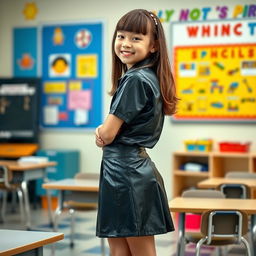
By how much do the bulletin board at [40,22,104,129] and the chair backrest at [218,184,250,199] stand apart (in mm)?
3799

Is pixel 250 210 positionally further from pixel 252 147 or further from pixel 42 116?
pixel 42 116

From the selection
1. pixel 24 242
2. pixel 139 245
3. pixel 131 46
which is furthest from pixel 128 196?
pixel 131 46

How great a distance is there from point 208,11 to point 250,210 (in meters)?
4.86

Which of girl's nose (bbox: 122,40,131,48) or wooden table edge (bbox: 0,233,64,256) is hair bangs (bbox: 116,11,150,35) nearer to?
girl's nose (bbox: 122,40,131,48)

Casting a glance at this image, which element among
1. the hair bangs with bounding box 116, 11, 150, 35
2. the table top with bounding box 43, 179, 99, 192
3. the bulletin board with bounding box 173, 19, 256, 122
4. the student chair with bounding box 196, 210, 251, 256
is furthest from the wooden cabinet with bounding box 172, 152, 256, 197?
the hair bangs with bounding box 116, 11, 150, 35

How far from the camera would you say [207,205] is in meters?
3.79

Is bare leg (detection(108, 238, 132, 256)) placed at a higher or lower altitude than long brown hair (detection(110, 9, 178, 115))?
lower

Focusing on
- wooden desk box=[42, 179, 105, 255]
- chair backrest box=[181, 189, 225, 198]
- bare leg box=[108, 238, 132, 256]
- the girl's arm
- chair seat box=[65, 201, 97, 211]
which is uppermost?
the girl's arm

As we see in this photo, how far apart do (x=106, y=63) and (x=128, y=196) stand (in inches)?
258

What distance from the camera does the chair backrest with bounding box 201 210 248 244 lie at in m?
3.59

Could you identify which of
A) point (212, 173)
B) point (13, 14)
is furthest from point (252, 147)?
point (13, 14)

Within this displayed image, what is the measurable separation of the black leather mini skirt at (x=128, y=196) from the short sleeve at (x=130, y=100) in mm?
127

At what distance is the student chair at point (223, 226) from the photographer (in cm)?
359

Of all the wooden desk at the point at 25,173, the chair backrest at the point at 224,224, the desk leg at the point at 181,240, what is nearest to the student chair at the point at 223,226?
the chair backrest at the point at 224,224
